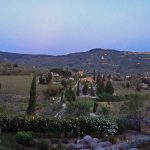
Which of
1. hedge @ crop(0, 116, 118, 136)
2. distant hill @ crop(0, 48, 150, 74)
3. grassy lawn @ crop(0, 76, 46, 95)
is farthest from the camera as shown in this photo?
distant hill @ crop(0, 48, 150, 74)

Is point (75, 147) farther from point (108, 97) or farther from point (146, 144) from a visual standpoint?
point (108, 97)

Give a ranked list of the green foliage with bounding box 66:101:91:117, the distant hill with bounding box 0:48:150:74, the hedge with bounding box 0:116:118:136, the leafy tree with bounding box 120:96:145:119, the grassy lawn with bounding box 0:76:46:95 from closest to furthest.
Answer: the hedge with bounding box 0:116:118:136, the green foliage with bounding box 66:101:91:117, the leafy tree with bounding box 120:96:145:119, the grassy lawn with bounding box 0:76:46:95, the distant hill with bounding box 0:48:150:74

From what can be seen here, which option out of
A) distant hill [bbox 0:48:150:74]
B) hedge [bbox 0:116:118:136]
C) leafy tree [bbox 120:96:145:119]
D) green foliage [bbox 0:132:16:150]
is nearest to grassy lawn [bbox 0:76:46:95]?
leafy tree [bbox 120:96:145:119]

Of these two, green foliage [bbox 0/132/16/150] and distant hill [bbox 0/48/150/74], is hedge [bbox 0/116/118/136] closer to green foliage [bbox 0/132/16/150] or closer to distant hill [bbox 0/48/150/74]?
green foliage [bbox 0/132/16/150]

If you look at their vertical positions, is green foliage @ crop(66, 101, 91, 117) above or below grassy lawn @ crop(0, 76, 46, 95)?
above

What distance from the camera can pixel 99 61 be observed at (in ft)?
561

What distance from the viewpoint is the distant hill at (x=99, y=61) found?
6206 inches

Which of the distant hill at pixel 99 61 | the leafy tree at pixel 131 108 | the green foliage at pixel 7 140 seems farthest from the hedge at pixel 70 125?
the distant hill at pixel 99 61

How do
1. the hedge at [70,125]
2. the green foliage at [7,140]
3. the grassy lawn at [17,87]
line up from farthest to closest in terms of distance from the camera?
1. the grassy lawn at [17,87]
2. the hedge at [70,125]
3. the green foliage at [7,140]

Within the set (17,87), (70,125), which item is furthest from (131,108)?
(17,87)

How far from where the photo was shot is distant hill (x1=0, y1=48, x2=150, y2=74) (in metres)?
158

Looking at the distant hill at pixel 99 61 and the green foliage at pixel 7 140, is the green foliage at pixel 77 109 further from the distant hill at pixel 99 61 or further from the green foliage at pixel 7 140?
the distant hill at pixel 99 61

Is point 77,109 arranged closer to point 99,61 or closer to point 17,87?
point 17,87

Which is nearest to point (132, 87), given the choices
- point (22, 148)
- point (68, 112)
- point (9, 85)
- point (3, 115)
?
point (9, 85)
